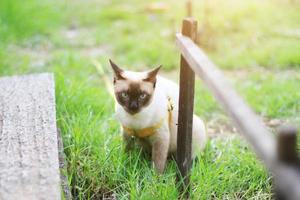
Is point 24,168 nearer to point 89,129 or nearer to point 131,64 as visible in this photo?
point 89,129

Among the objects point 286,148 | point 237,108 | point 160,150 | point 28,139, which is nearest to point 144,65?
point 160,150

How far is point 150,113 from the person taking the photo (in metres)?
3.21

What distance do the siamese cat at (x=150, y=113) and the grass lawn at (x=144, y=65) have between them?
11cm

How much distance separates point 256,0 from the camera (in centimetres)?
840

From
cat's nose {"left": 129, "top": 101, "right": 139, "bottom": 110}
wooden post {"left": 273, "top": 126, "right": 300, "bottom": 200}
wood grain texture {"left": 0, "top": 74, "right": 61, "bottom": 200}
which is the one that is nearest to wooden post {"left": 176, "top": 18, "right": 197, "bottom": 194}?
cat's nose {"left": 129, "top": 101, "right": 139, "bottom": 110}

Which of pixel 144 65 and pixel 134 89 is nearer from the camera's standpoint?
pixel 134 89

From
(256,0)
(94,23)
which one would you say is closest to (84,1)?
(94,23)

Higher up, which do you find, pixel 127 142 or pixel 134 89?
pixel 134 89

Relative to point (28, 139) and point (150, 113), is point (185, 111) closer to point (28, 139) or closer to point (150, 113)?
point (150, 113)

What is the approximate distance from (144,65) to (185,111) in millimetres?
A: 3172

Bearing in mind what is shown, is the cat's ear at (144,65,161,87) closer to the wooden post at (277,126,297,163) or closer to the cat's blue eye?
the cat's blue eye

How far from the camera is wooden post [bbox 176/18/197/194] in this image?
303 cm

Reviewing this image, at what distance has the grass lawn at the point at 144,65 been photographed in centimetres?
329

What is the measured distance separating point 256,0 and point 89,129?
17.9 feet
